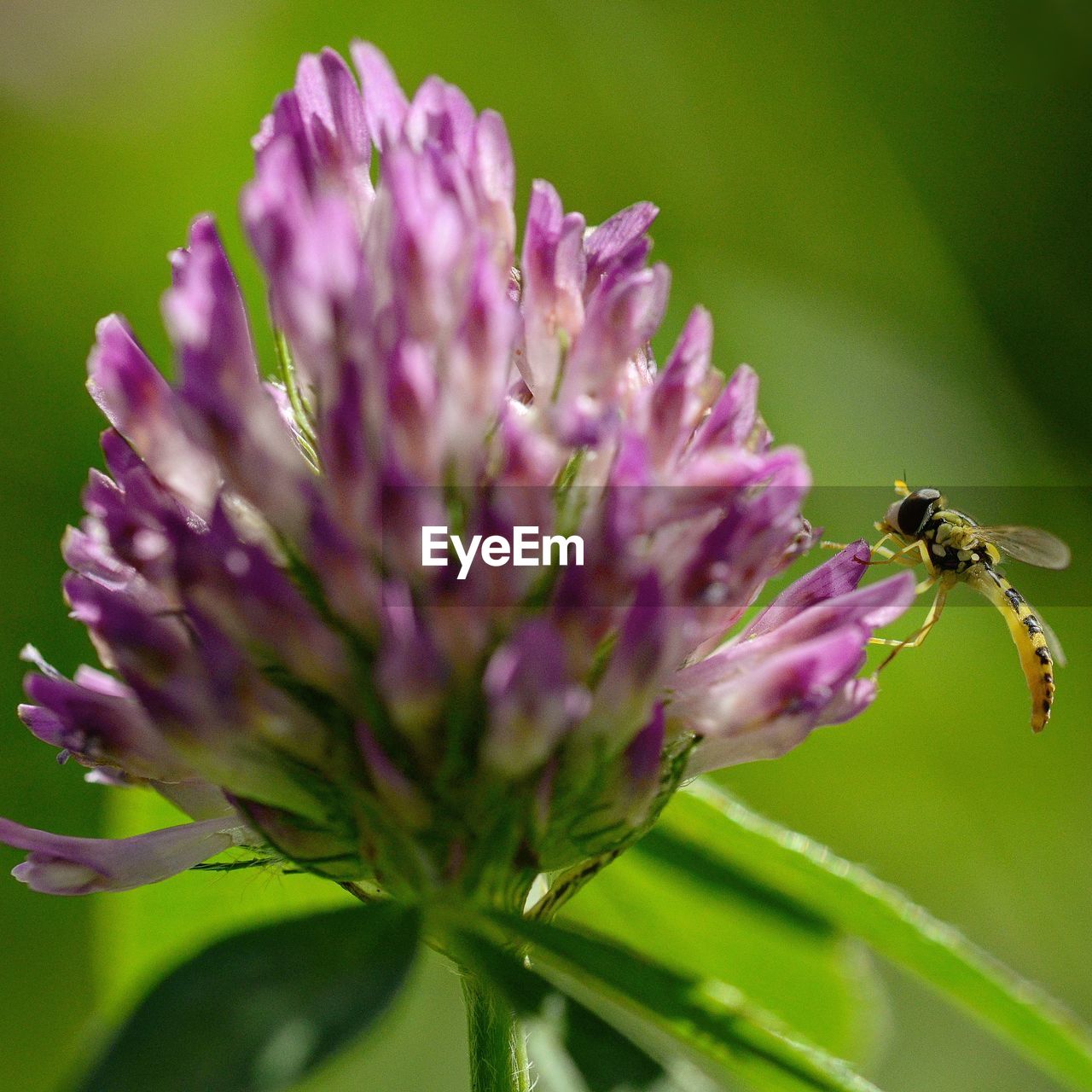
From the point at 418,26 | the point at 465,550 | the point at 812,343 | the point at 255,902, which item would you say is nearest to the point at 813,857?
the point at 465,550

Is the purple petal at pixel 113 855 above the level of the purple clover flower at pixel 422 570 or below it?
below

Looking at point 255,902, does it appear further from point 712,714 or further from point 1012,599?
point 1012,599

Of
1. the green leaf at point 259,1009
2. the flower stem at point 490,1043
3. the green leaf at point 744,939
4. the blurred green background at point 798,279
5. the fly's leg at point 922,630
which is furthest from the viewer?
the blurred green background at point 798,279

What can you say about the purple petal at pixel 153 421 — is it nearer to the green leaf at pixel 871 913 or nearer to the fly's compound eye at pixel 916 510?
the green leaf at pixel 871 913

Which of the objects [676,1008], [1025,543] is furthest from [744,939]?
[1025,543]

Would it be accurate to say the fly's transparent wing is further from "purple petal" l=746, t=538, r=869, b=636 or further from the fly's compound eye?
"purple petal" l=746, t=538, r=869, b=636

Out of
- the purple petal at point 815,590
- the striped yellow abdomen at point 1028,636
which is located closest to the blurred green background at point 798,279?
the striped yellow abdomen at point 1028,636
